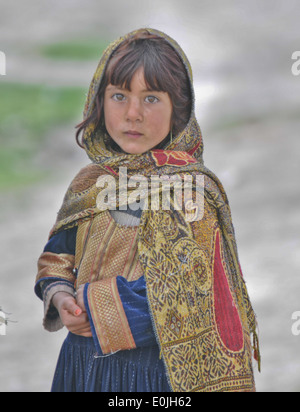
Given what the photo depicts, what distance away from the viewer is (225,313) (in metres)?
2.33

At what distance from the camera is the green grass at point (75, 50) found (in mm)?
4863

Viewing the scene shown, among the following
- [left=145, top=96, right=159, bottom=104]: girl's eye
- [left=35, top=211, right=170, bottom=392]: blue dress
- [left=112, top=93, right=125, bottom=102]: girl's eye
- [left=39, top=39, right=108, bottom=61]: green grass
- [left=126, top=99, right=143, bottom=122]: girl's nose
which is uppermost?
[left=39, top=39, right=108, bottom=61]: green grass

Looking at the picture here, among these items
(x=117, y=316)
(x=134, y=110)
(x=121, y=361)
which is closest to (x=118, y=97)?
(x=134, y=110)

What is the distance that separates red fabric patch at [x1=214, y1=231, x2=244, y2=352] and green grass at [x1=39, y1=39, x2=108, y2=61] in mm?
2680

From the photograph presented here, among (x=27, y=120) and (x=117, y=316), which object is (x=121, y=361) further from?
(x=27, y=120)

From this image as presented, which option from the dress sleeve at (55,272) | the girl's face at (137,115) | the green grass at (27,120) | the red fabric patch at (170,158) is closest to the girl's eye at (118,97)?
the girl's face at (137,115)

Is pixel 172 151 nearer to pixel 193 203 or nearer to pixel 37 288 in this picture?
pixel 193 203

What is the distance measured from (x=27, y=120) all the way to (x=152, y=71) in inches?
113

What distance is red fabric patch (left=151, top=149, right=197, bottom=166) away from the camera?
7.92ft

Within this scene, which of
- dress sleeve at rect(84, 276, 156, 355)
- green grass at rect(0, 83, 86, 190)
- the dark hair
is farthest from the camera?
green grass at rect(0, 83, 86, 190)

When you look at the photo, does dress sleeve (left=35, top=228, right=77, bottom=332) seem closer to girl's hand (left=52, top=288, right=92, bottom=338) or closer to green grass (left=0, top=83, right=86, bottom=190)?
girl's hand (left=52, top=288, right=92, bottom=338)

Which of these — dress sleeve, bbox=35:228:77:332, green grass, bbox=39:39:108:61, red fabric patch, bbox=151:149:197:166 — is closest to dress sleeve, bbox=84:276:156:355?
dress sleeve, bbox=35:228:77:332
